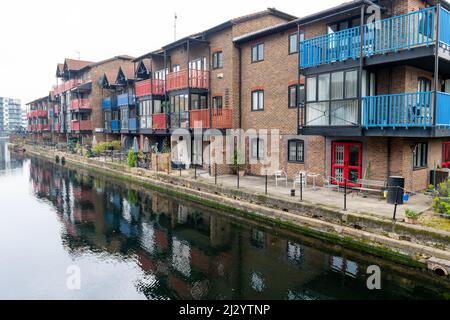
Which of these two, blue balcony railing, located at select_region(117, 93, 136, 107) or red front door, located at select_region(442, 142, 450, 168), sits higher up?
blue balcony railing, located at select_region(117, 93, 136, 107)

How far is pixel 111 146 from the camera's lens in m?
37.1

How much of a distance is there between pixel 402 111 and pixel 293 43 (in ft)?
24.6

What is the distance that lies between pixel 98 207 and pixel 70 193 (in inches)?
205

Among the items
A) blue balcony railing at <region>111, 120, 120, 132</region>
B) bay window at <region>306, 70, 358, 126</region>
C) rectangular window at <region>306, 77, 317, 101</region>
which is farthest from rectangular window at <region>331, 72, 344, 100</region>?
blue balcony railing at <region>111, 120, 120, 132</region>

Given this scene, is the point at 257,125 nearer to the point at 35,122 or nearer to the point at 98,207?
the point at 98,207

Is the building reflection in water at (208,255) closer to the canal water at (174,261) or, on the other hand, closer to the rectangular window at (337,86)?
the canal water at (174,261)

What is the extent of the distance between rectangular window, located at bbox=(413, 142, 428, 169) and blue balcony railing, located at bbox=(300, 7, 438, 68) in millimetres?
4480

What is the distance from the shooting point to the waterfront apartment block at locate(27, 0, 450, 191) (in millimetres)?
12383

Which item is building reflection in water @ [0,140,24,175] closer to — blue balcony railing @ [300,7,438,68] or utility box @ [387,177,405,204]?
blue balcony railing @ [300,7,438,68]

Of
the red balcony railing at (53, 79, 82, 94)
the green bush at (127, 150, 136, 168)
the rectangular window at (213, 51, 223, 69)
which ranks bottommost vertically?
the green bush at (127, 150, 136, 168)

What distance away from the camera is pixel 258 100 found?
806 inches

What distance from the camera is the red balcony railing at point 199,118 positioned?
859 inches

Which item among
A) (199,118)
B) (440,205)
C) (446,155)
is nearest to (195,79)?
(199,118)

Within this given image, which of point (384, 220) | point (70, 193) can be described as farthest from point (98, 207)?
point (384, 220)
